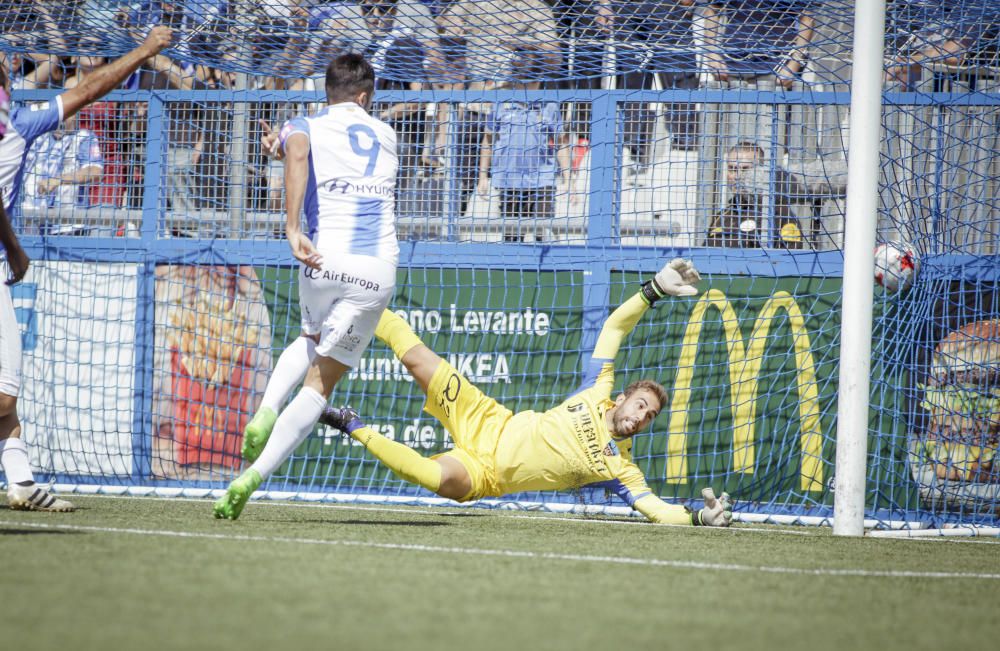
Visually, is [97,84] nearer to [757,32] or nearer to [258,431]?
[258,431]

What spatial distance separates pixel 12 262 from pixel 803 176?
444cm

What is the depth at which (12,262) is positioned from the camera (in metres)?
4.53

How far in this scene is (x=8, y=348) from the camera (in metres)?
4.63

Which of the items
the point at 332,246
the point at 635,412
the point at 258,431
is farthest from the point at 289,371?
the point at 635,412

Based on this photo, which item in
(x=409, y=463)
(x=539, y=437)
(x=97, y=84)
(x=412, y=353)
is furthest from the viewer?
(x=412, y=353)

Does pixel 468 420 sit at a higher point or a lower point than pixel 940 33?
lower

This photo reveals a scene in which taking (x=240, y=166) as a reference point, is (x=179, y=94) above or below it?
above

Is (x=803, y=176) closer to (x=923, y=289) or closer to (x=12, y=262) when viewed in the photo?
(x=923, y=289)

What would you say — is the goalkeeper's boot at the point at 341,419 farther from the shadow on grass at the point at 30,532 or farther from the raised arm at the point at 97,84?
the raised arm at the point at 97,84

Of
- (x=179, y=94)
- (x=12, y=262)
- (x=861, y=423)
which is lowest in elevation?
(x=861, y=423)

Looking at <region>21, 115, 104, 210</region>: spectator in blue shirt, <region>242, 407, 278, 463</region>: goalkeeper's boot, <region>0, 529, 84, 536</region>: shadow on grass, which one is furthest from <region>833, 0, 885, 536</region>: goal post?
<region>21, 115, 104, 210</region>: spectator in blue shirt

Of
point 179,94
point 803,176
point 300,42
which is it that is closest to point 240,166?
point 179,94

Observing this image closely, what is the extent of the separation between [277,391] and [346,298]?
0.48m

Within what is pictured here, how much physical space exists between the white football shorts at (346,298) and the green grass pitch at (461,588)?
0.76 metres
